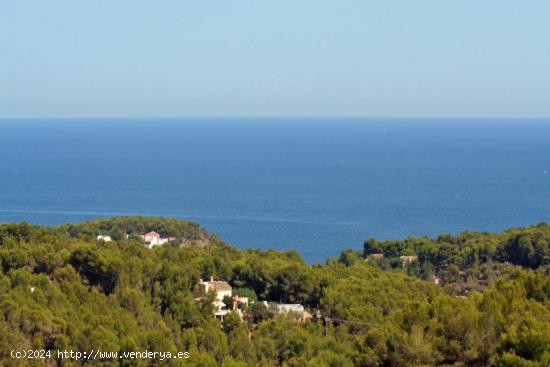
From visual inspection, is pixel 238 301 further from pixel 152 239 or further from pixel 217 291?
pixel 152 239

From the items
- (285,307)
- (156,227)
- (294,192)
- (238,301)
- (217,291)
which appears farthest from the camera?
(294,192)

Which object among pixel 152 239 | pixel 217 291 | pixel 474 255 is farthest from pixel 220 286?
pixel 152 239

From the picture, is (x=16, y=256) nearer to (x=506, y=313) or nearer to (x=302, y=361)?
(x=302, y=361)

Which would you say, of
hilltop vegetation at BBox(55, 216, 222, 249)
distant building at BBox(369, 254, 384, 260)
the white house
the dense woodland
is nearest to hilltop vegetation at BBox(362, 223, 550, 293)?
distant building at BBox(369, 254, 384, 260)

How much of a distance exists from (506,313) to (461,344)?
1.23 metres

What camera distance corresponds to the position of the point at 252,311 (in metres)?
16.5

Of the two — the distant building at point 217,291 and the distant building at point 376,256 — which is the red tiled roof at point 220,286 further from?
the distant building at point 376,256

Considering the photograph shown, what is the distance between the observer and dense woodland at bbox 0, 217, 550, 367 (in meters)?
11.2

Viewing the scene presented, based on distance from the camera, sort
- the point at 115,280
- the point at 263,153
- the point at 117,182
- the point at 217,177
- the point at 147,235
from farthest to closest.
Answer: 1. the point at 263,153
2. the point at 217,177
3. the point at 117,182
4. the point at 147,235
5. the point at 115,280

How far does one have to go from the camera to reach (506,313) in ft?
39.0

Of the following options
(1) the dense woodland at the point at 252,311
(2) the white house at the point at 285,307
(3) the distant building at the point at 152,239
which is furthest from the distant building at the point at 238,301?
(3) the distant building at the point at 152,239

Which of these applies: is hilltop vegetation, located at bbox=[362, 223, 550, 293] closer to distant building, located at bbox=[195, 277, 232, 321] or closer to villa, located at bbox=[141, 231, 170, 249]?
villa, located at bbox=[141, 231, 170, 249]

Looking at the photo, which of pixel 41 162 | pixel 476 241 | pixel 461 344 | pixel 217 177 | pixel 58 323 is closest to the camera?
pixel 461 344

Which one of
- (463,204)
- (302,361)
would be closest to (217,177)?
(463,204)
